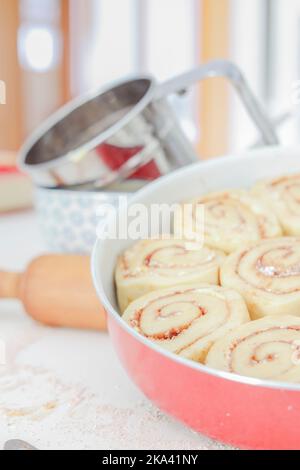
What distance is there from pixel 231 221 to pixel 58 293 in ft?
0.82

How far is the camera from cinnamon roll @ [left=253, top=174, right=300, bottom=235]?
2.72 feet

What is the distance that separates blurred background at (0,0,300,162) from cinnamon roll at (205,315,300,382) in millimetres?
2558

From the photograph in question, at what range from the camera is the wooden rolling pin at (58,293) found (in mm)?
876

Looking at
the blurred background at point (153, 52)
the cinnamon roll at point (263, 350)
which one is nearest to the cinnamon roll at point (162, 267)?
the cinnamon roll at point (263, 350)

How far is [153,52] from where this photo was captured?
3.53 meters

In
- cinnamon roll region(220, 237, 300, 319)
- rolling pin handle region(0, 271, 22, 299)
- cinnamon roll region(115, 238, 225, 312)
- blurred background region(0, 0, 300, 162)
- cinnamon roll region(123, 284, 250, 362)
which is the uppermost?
cinnamon roll region(220, 237, 300, 319)

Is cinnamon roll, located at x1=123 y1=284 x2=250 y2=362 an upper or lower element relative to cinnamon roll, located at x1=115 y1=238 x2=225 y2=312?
upper

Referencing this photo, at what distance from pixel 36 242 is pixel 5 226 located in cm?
16

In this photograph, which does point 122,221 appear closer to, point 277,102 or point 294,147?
point 294,147

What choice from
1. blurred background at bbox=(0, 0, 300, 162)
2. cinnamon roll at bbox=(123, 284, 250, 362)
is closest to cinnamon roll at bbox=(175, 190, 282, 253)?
cinnamon roll at bbox=(123, 284, 250, 362)

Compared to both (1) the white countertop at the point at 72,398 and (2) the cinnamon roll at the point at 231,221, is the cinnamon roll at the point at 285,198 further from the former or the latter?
(1) the white countertop at the point at 72,398

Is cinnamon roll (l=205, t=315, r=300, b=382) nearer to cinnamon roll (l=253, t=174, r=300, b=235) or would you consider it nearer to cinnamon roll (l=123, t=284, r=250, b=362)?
cinnamon roll (l=123, t=284, r=250, b=362)

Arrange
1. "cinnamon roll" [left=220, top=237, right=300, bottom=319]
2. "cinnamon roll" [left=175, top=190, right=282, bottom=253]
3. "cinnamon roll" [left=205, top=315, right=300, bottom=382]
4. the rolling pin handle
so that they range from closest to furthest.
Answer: "cinnamon roll" [left=205, top=315, right=300, bottom=382]
"cinnamon roll" [left=220, top=237, right=300, bottom=319]
"cinnamon roll" [left=175, top=190, right=282, bottom=253]
the rolling pin handle

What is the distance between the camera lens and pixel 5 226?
4.94ft
